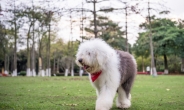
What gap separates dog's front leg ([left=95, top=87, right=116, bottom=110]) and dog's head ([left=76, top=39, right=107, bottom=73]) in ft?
1.69

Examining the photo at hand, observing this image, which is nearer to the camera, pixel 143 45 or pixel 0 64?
pixel 143 45

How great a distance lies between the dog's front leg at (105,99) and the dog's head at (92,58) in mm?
515

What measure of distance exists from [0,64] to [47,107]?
51.8 meters

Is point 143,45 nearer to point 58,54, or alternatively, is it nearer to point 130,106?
point 58,54

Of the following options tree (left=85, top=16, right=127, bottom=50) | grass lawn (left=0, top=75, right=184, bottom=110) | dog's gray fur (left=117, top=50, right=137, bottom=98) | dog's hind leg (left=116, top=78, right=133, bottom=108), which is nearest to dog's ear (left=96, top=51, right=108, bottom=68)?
dog's gray fur (left=117, top=50, right=137, bottom=98)

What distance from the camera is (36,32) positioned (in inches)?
1431

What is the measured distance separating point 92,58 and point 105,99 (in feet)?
3.13

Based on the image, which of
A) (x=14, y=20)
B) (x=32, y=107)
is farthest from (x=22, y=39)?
(x=32, y=107)

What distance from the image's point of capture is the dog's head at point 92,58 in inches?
225

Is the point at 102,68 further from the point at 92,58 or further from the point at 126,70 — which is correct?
the point at 126,70

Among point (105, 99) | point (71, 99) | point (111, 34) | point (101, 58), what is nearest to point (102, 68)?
point (101, 58)

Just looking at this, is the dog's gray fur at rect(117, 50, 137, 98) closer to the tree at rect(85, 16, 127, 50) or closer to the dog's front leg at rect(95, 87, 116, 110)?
the dog's front leg at rect(95, 87, 116, 110)

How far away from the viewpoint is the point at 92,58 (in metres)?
5.76

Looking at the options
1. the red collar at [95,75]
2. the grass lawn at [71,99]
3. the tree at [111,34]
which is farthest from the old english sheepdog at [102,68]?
the tree at [111,34]
